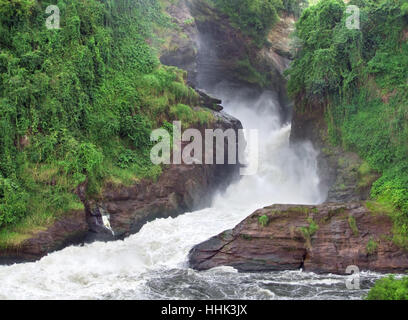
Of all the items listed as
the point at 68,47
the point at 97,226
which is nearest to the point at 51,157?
the point at 97,226

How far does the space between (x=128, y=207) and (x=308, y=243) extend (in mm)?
6552

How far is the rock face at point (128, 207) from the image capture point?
15344mm

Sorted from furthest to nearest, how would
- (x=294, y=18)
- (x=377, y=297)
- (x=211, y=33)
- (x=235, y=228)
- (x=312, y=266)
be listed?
1. (x=294, y=18)
2. (x=211, y=33)
3. (x=235, y=228)
4. (x=312, y=266)
5. (x=377, y=297)

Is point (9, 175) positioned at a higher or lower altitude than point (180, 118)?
lower

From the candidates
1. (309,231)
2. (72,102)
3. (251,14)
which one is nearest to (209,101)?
(72,102)

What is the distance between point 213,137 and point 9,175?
9264 millimetres

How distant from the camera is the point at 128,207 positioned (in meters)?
18.1

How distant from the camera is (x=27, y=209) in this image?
15750 mm

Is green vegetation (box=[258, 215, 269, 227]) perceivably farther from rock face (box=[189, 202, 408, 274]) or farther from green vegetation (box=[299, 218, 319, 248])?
green vegetation (box=[299, 218, 319, 248])

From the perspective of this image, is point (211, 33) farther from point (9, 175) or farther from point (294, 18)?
point (9, 175)

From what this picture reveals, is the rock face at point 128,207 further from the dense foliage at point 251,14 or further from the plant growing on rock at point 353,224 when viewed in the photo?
the dense foliage at point 251,14

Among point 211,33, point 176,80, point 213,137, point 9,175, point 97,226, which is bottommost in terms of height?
point 97,226

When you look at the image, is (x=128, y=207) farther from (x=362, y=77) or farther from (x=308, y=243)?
(x=362, y=77)

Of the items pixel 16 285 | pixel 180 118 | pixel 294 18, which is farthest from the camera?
pixel 294 18
